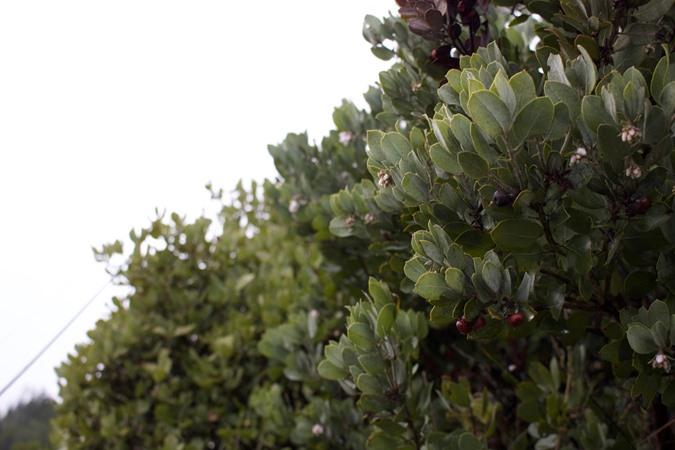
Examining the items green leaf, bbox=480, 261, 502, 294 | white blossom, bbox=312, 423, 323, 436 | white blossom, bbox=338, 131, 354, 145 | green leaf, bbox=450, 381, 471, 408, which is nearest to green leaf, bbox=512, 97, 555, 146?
green leaf, bbox=480, 261, 502, 294

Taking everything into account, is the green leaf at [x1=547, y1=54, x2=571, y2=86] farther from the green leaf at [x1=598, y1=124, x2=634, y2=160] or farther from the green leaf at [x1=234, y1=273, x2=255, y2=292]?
the green leaf at [x1=234, y1=273, x2=255, y2=292]

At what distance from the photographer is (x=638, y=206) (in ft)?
3.42

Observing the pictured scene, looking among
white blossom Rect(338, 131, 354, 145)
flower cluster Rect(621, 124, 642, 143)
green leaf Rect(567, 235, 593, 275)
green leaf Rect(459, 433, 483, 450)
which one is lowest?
green leaf Rect(459, 433, 483, 450)

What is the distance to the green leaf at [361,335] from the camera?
4.71 ft

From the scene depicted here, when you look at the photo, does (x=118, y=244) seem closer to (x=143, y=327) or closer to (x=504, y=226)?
(x=143, y=327)

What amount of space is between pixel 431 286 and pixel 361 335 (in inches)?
15.3

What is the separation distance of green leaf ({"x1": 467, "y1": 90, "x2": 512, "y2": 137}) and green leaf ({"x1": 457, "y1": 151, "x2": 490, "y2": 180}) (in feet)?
0.19

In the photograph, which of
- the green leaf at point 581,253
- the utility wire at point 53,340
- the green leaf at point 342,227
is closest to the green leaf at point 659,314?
the green leaf at point 581,253

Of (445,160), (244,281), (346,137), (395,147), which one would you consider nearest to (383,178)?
(395,147)

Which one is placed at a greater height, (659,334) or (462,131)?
(462,131)

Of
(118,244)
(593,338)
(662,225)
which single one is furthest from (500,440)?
(118,244)

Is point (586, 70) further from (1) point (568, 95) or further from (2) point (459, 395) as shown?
(2) point (459, 395)

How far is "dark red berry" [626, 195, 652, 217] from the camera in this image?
3.40ft

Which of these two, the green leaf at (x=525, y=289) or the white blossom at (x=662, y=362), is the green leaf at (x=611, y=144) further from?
the white blossom at (x=662, y=362)
